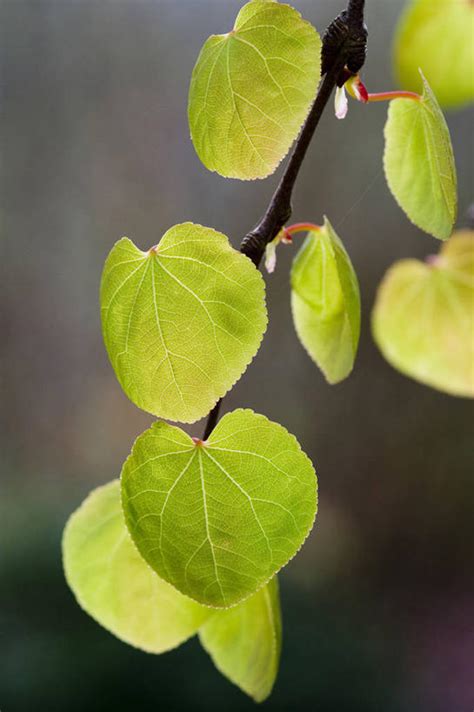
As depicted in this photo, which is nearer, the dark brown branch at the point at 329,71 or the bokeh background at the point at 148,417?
the dark brown branch at the point at 329,71

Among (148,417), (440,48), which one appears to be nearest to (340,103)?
(440,48)

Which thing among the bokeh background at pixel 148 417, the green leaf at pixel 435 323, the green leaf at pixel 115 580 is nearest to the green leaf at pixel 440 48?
the green leaf at pixel 435 323

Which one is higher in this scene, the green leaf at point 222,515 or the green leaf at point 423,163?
the green leaf at point 423,163

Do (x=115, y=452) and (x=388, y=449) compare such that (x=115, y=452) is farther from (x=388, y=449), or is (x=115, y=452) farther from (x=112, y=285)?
(x=112, y=285)

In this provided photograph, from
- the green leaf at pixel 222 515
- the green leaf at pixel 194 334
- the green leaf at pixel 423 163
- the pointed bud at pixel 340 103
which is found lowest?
the green leaf at pixel 222 515

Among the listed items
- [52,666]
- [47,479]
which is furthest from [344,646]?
[47,479]

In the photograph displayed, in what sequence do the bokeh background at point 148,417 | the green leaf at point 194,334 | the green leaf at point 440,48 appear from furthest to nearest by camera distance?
1. the bokeh background at point 148,417
2. the green leaf at point 440,48
3. the green leaf at point 194,334

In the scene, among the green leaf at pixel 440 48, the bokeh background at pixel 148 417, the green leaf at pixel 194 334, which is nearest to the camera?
the green leaf at pixel 194 334

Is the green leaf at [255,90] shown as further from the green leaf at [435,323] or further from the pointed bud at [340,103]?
the green leaf at [435,323]
